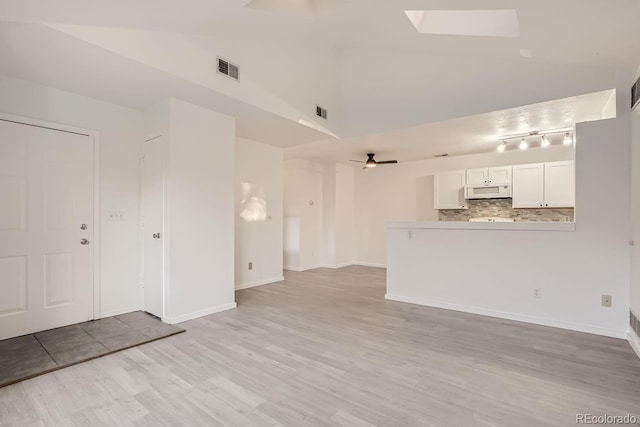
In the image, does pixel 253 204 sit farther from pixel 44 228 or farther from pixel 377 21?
pixel 377 21

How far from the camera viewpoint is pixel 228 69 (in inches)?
137

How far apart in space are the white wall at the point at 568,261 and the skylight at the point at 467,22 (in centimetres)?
142

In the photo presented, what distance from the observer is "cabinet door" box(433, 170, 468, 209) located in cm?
642

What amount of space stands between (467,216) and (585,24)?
4.47 m

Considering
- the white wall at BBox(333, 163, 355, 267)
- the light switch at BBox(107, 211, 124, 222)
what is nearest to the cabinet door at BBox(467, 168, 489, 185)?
the white wall at BBox(333, 163, 355, 267)

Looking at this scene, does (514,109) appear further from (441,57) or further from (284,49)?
(284,49)

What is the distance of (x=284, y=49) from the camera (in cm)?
417

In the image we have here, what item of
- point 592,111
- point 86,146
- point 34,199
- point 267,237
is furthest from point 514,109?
point 34,199

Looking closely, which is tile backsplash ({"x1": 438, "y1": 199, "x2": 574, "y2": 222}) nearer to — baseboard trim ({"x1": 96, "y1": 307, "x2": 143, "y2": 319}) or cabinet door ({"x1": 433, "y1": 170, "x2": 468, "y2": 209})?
cabinet door ({"x1": 433, "y1": 170, "x2": 468, "y2": 209})

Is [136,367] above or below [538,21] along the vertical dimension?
below

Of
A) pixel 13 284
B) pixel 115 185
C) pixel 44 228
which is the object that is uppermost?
pixel 115 185

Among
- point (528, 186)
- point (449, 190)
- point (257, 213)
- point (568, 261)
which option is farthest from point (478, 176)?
point (257, 213)

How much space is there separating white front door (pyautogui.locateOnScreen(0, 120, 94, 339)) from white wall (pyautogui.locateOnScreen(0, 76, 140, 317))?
143 millimetres

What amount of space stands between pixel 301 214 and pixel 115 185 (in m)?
3.95
